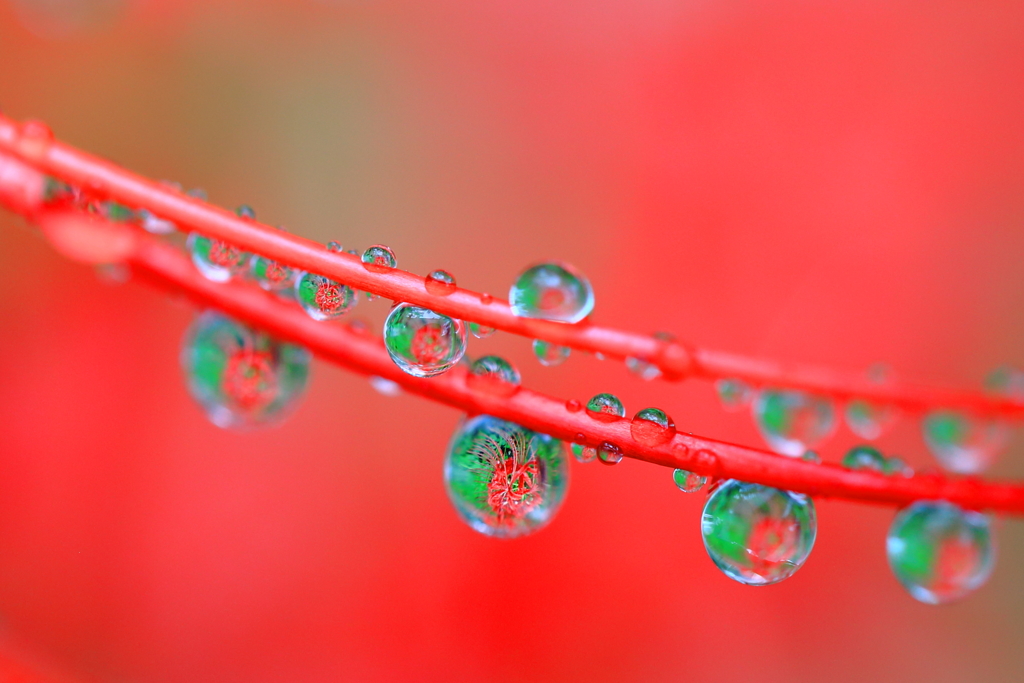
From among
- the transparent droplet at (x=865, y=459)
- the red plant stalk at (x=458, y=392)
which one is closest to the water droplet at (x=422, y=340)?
the red plant stalk at (x=458, y=392)

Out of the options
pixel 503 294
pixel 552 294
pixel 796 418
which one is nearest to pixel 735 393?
pixel 796 418

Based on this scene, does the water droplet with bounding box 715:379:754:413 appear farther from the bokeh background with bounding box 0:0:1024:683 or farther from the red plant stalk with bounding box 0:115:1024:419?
the bokeh background with bounding box 0:0:1024:683

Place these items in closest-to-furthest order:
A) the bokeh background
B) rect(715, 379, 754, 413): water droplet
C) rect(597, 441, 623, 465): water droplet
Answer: rect(597, 441, 623, 465): water droplet < rect(715, 379, 754, 413): water droplet < the bokeh background

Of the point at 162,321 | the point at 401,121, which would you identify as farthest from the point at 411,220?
the point at 162,321

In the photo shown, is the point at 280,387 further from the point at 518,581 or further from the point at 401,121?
the point at 401,121

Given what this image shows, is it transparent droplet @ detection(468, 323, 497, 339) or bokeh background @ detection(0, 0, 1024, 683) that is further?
bokeh background @ detection(0, 0, 1024, 683)

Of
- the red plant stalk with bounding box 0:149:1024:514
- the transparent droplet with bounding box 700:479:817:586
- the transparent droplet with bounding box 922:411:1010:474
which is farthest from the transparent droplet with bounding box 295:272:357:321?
the transparent droplet with bounding box 922:411:1010:474

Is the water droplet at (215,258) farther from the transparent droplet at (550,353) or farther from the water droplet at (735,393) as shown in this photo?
the water droplet at (735,393)
